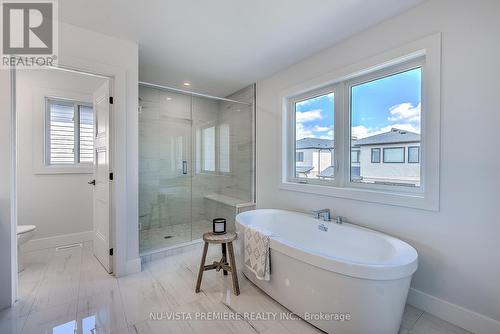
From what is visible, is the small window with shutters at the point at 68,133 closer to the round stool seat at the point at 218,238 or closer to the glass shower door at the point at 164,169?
the glass shower door at the point at 164,169

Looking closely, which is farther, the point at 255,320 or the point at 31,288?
the point at 31,288

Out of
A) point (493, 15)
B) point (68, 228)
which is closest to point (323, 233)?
point (493, 15)

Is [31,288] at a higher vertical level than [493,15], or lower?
lower

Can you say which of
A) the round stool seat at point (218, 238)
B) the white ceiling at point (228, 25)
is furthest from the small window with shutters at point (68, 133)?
the round stool seat at point (218, 238)

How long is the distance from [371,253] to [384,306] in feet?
2.11

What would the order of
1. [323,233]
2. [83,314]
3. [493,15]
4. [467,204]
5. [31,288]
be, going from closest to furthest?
[493,15] → [467,204] → [83,314] → [31,288] → [323,233]

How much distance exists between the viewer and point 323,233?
7.58ft

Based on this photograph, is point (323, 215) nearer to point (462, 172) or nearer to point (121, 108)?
point (462, 172)

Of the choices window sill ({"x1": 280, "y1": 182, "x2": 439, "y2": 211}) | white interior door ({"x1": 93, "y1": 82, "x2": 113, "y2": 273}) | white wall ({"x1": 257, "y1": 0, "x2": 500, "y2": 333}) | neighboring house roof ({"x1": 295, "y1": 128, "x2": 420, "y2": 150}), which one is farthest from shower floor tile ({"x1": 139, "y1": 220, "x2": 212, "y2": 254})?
white wall ({"x1": 257, "y1": 0, "x2": 500, "y2": 333})

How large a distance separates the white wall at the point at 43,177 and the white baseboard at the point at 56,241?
0.09ft

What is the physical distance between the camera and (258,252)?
6.31 ft

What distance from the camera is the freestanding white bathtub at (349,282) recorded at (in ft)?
4.42

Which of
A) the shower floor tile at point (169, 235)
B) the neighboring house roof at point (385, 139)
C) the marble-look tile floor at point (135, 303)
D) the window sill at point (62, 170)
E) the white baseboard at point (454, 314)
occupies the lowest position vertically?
the marble-look tile floor at point (135, 303)

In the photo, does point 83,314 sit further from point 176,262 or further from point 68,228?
point 68,228
